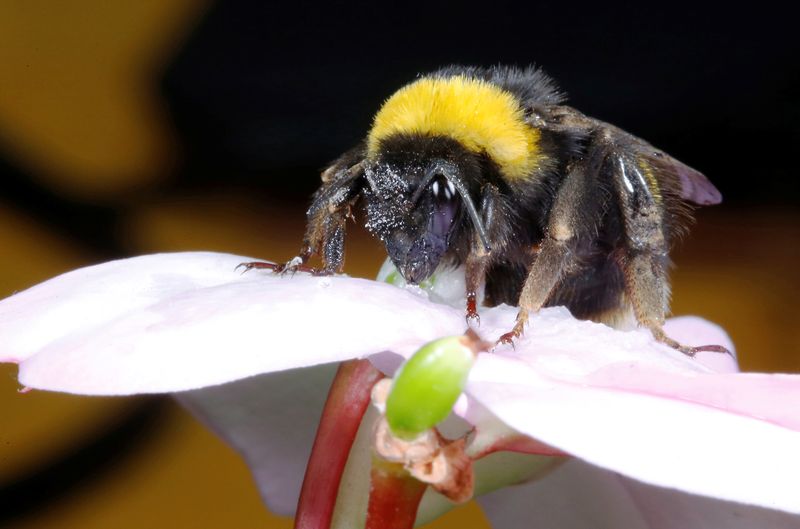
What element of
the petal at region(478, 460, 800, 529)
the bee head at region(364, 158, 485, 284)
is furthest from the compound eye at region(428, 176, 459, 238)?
the petal at region(478, 460, 800, 529)

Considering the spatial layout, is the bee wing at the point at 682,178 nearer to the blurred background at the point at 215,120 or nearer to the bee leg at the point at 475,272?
the bee leg at the point at 475,272

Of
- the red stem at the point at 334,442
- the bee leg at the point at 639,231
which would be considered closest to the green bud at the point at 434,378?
the red stem at the point at 334,442

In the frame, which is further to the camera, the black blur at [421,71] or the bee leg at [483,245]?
the black blur at [421,71]

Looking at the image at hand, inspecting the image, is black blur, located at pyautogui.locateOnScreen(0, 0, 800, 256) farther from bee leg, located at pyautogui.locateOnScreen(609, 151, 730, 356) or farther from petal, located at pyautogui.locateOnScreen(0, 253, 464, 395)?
petal, located at pyautogui.locateOnScreen(0, 253, 464, 395)

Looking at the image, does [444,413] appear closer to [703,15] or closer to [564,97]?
[564,97]

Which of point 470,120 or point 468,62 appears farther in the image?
point 468,62

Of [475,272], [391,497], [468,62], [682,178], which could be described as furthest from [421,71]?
[391,497]

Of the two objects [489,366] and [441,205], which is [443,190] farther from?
[489,366]
